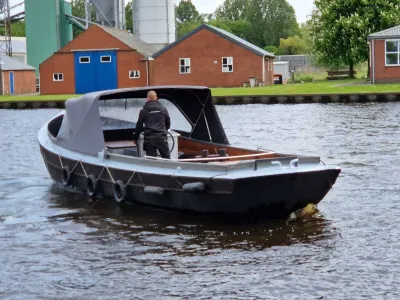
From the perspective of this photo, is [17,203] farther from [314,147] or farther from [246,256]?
[314,147]

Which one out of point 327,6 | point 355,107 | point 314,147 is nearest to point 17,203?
point 314,147

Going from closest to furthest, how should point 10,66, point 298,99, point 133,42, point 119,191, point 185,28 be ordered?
1. point 119,191
2. point 298,99
3. point 133,42
4. point 10,66
5. point 185,28

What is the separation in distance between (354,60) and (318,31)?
8273 millimetres

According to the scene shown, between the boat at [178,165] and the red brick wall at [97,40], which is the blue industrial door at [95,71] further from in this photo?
the boat at [178,165]

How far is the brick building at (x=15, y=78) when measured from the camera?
269 ft

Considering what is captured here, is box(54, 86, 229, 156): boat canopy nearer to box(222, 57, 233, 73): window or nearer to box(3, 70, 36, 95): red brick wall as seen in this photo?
box(222, 57, 233, 73): window

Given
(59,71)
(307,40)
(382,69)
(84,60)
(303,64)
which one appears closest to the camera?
(382,69)

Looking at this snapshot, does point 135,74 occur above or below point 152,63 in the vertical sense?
below

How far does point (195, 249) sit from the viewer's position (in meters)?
14.0

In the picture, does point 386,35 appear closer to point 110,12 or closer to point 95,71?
point 95,71

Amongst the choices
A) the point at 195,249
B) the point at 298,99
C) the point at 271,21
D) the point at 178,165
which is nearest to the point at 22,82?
the point at 298,99

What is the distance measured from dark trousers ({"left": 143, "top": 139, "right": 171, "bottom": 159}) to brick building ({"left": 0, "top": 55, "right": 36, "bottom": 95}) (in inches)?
2572

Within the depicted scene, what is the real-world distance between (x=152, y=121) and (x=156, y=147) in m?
0.52

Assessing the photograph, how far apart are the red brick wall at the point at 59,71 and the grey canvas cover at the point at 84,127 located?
59.8 m
